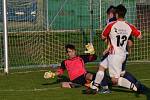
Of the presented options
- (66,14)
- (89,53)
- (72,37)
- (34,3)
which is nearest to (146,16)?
(72,37)

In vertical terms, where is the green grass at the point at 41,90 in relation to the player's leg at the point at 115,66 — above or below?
below

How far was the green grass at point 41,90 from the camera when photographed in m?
10.8

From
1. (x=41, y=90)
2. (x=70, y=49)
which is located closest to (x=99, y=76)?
(x=70, y=49)

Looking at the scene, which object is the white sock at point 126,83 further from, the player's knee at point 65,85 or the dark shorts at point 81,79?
the player's knee at point 65,85

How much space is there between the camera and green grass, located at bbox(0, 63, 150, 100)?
35.3 feet

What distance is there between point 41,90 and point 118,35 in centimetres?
214

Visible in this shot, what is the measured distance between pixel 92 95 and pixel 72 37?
Answer: 12.2 m

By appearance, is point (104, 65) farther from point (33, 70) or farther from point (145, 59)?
point (145, 59)

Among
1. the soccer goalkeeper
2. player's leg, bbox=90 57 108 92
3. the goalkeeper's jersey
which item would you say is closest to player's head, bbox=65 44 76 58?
the soccer goalkeeper

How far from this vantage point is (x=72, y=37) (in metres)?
23.2

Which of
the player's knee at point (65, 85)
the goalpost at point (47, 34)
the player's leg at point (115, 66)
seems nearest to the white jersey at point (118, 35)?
the player's leg at point (115, 66)

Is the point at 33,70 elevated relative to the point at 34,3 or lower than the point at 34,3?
lower

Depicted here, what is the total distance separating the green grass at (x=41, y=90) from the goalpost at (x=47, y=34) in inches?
81.7

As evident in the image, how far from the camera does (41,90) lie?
11.8 m
